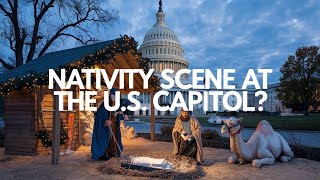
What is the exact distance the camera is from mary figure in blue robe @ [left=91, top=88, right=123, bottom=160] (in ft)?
33.8

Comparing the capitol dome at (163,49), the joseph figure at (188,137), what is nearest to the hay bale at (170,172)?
the joseph figure at (188,137)

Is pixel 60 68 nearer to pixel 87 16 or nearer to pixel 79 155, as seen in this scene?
pixel 79 155

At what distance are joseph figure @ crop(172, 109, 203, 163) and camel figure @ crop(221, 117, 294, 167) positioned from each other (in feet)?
2.94

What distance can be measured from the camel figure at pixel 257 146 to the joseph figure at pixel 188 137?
895mm

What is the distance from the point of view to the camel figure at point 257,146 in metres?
9.02

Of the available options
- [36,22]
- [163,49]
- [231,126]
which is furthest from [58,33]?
[163,49]

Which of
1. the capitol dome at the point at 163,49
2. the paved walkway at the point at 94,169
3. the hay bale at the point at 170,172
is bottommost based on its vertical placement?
the paved walkway at the point at 94,169

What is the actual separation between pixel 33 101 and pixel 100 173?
4.50m

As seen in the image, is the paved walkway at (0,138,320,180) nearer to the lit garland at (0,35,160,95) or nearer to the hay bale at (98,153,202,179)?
the hay bale at (98,153,202,179)

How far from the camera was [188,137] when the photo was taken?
31.6 ft

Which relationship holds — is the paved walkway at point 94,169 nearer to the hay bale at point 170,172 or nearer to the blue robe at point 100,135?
the hay bale at point 170,172

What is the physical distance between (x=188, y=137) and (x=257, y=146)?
1862 millimetres

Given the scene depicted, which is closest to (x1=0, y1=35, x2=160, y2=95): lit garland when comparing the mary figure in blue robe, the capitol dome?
the mary figure in blue robe

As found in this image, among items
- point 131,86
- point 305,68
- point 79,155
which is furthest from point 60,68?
point 305,68
